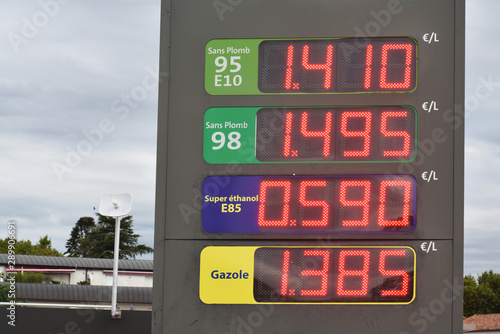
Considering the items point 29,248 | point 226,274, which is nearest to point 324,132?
point 226,274

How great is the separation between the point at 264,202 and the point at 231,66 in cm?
126

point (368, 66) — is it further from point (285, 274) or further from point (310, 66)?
point (285, 274)

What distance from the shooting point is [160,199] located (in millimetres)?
6000

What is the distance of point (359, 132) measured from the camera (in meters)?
5.86

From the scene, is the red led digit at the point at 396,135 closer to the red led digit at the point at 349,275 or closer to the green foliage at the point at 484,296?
the red led digit at the point at 349,275

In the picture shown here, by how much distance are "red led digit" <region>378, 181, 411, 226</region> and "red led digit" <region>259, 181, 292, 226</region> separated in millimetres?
774

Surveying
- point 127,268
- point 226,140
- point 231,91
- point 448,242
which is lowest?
point 127,268

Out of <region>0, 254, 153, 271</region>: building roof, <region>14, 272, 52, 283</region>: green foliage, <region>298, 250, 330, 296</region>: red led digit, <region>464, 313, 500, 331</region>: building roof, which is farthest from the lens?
<region>464, 313, 500, 331</region>: building roof

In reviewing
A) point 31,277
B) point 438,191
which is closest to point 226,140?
point 438,191

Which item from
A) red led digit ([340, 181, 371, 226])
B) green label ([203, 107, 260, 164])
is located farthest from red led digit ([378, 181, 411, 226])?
green label ([203, 107, 260, 164])

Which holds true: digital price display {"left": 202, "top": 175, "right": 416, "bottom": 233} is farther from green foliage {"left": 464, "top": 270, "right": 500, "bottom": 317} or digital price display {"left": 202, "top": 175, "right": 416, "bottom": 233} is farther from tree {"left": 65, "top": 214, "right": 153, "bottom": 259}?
green foliage {"left": 464, "top": 270, "right": 500, "bottom": 317}

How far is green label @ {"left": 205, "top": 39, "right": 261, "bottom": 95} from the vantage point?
20.0ft

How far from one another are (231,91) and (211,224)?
3.91ft

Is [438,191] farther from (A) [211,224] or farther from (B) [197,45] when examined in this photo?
(B) [197,45]
